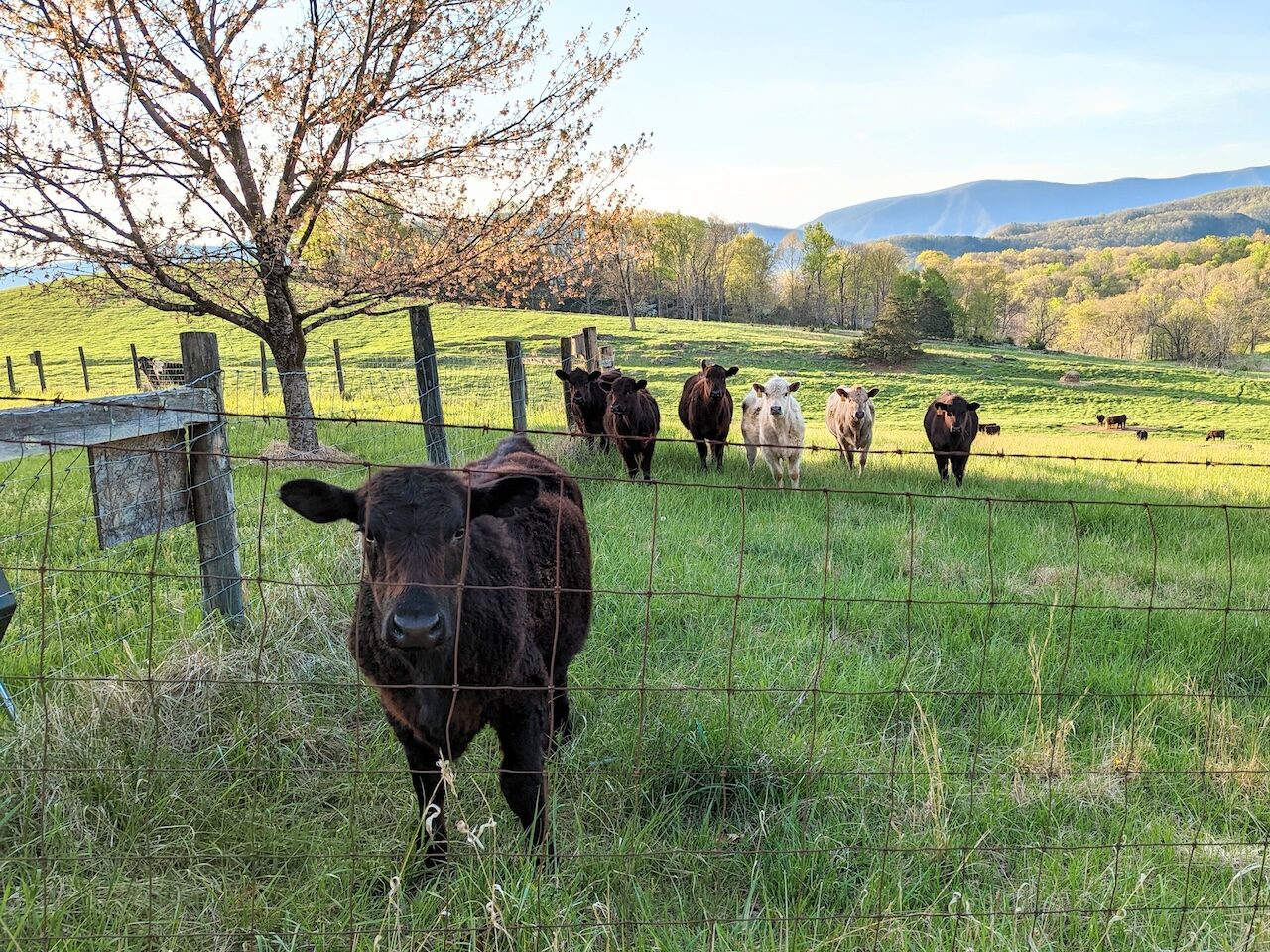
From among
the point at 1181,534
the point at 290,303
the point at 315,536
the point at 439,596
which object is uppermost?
the point at 290,303

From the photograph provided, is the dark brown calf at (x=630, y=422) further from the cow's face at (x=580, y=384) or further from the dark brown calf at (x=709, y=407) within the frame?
the dark brown calf at (x=709, y=407)

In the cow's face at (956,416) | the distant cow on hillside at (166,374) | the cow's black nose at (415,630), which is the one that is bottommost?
the cow's face at (956,416)

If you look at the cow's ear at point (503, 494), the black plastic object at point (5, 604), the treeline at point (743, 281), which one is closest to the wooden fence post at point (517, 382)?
the black plastic object at point (5, 604)

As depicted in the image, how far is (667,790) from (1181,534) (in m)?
6.87

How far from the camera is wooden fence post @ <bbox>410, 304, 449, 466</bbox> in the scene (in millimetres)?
6816

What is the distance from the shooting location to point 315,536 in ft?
19.8

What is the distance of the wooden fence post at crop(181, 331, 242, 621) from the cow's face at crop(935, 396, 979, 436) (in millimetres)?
10858

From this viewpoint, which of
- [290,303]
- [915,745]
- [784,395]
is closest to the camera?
[915,745]

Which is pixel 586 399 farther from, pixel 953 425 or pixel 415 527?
pixel 415 527

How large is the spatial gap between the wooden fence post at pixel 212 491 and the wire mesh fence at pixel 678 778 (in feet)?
0.79

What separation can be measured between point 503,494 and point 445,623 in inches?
22.8

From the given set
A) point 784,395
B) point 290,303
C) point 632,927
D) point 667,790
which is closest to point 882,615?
point 667,790

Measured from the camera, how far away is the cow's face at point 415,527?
2.40m

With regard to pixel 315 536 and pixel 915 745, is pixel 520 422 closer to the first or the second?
pixel 315 536
